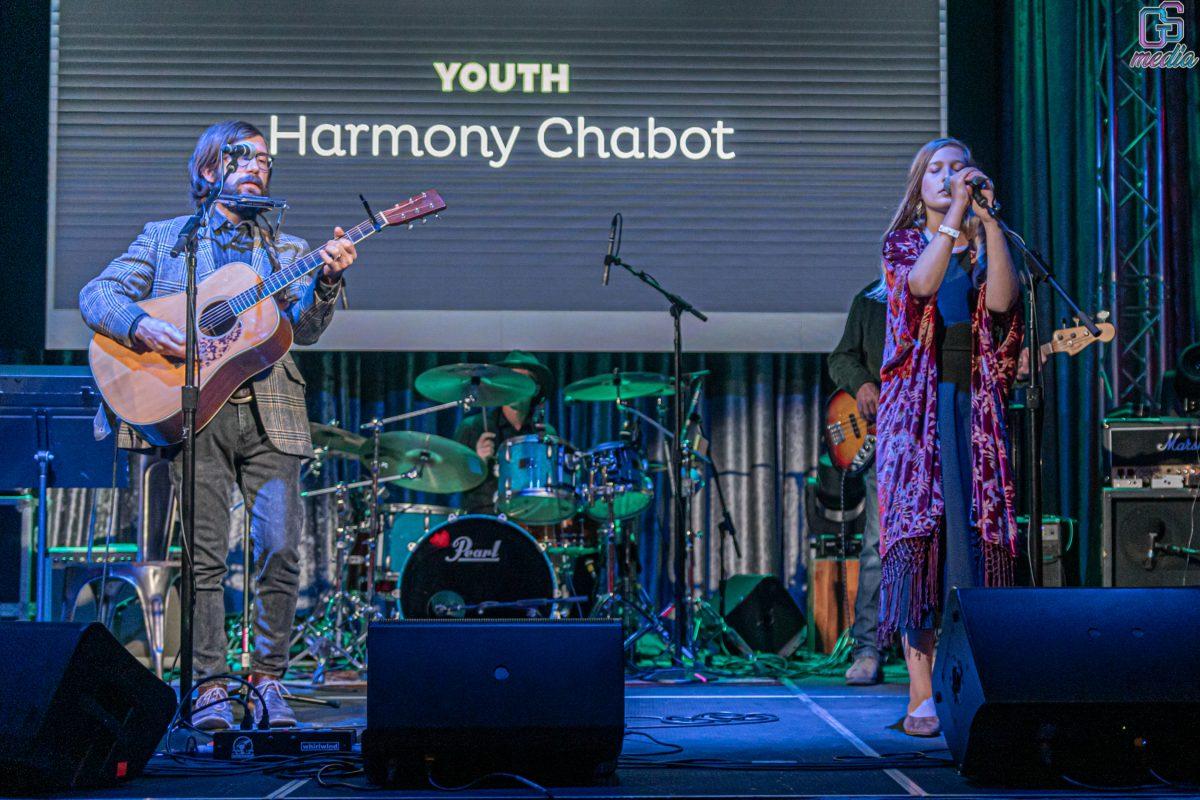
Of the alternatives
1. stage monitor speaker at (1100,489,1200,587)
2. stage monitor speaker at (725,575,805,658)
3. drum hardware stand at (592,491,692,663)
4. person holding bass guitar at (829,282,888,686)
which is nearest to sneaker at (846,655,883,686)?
person holding bass guitar at (829,282,888,686)

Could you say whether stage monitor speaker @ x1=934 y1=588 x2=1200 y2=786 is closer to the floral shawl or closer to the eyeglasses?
the floral shawl

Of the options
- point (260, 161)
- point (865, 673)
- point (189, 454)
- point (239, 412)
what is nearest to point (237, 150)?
point (260, 161)

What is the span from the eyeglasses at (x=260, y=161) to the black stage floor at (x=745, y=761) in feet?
5.66

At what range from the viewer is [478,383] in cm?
579

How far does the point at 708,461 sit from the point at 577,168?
5.50 feet

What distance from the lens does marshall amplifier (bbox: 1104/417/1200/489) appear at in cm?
507

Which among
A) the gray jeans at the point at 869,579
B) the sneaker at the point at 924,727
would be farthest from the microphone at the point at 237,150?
the gray jeans at the point at 869,579

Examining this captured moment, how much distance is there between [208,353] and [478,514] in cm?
224

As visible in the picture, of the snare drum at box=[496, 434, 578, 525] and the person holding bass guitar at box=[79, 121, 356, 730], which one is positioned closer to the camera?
the person holding bass guitar at box=[79, 121, 356, 730]

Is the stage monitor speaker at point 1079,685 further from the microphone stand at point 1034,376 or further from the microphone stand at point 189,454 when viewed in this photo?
the microphone stand at point 189,454

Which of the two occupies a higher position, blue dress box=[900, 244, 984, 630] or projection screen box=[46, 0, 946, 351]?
projection screen box=[46, 0, 946, 351]

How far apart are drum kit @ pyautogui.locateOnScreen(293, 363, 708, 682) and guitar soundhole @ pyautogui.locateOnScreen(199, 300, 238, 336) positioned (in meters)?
1.62

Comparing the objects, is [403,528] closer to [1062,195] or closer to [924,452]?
[924,452]

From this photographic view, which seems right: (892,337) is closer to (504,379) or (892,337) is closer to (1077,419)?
(504,379)
